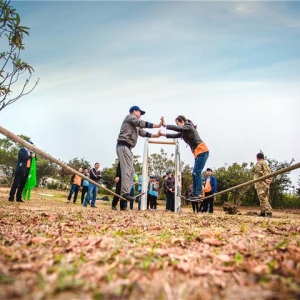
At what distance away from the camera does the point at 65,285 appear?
37.5 inches

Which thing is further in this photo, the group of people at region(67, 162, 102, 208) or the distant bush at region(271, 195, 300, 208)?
the distant bush at region(271, 195, 300, 208)

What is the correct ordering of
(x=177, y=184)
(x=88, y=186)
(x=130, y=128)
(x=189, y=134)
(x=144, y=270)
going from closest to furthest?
(x=144, y=270) < (x=130, y=128) < (x=189, y=134) < (x=177, y=184) < (x=88, y=186)

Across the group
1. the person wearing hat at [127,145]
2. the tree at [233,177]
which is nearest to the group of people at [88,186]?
the person wearing hat at [127,145]

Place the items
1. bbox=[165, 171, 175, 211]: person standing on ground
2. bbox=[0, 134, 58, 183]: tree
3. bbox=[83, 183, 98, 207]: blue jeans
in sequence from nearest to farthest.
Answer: bbox=[83, 183, 98, 207]: blue jeans, bbox=[165, 171, 175, 211]: person standing on ground, bbox=[0, 134, 58, 183]: tree

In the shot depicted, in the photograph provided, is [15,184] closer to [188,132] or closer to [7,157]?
[188,132]

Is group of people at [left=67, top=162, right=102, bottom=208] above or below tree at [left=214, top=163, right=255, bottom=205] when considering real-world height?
below

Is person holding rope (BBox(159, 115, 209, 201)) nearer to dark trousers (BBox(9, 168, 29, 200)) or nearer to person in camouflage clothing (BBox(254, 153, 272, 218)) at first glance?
person in camouflage clothing (BBox(254, 153, 272, 218))

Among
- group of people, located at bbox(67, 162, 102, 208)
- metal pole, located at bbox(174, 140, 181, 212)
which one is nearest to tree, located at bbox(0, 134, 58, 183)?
group of people, located at bbox(67, 162, 102, 208)

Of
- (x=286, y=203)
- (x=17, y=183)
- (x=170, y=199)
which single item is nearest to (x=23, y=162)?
(x=17, y=183)

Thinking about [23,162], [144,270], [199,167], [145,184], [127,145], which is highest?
[127,145]

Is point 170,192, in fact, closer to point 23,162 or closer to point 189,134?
point 189,134

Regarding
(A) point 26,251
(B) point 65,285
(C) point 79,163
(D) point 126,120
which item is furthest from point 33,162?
(C) point 79,163

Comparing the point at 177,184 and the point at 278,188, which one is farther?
the point at 278,188

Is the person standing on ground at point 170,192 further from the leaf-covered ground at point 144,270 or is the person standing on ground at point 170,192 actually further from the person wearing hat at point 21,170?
the leaf-covered ground at point 144,270
